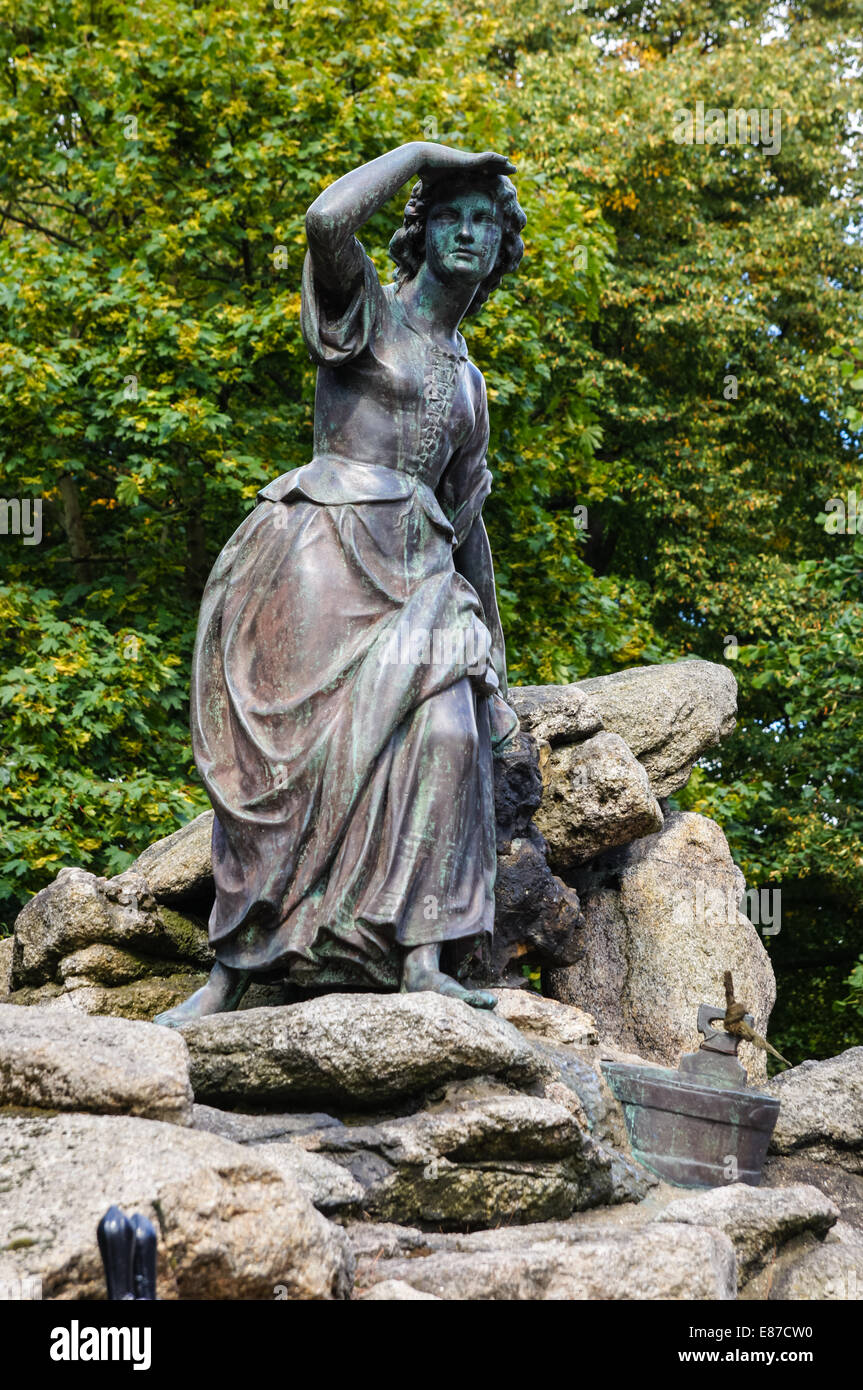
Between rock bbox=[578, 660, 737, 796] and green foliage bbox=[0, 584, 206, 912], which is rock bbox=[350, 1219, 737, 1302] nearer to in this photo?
rock bbox=[578, 660, 737, 796]

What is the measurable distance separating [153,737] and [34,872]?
58.8 inches

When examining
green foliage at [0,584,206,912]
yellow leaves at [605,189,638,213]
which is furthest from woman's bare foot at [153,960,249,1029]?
yellow leaves at [605,189,638,213]

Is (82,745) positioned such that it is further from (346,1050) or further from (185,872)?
(346,1050)

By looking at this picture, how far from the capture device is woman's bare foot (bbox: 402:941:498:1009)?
5.20 m

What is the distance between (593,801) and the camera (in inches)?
272

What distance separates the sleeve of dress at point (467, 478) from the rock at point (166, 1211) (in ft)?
10.6

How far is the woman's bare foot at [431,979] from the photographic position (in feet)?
17.0

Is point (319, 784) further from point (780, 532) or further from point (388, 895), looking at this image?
point (780, 532)

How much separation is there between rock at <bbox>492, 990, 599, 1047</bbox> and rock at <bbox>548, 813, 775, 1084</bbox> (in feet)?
3.28

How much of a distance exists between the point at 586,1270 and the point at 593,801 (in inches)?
134

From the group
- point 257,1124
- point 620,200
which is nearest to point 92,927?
point 257,1124

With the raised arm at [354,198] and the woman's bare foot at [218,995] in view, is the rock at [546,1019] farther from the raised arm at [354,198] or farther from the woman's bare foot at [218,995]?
the raised arm at [354,198]

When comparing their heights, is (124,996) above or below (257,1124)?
below

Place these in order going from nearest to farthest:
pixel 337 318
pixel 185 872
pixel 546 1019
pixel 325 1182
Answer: pixel 325 1182 → pixel 546 1019 → pixel 337 318 → pixel 185 872
